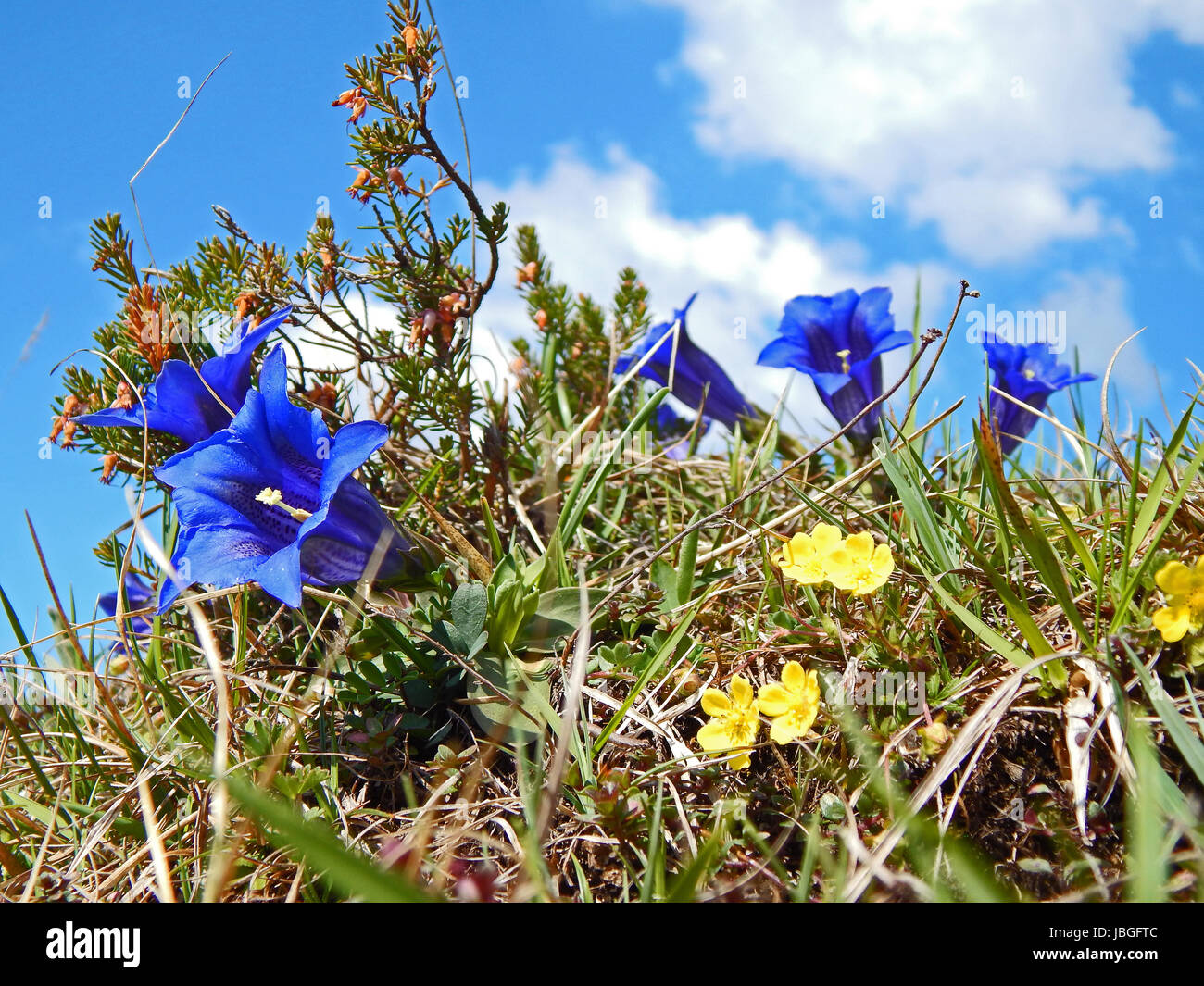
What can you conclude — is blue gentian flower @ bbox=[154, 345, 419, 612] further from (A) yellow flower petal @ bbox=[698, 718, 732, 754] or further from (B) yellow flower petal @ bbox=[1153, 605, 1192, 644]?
(B) yellow flower petal @ bbox=[1153, 605, 1192, 644]

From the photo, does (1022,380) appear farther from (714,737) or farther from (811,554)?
(714,737)

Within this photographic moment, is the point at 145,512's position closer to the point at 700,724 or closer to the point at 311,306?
the point at 311,306

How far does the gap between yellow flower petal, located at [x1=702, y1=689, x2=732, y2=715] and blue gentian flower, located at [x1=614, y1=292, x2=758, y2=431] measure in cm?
170

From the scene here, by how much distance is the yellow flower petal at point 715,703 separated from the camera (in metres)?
1.65

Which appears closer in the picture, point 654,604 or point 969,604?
point 969,604

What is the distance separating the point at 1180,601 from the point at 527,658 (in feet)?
4.25

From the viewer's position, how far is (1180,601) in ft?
5.04

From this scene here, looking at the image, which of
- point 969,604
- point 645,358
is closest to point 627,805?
point 969,604

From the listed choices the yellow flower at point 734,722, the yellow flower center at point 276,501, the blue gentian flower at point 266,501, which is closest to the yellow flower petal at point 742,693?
the yellow flower at point 734,722

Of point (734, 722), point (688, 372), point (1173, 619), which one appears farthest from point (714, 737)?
point (688, 372)

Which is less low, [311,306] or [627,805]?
[311,306]

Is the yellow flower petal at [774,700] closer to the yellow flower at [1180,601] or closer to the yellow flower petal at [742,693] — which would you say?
the yellow flower petal at [742,693]
